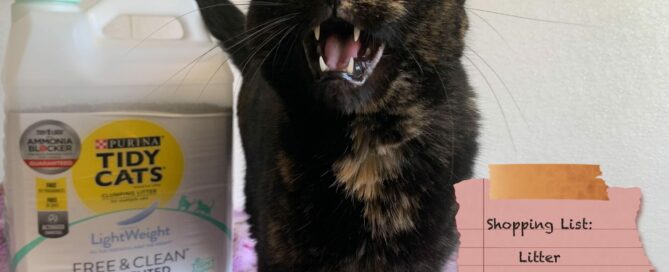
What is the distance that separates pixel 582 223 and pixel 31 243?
556mm

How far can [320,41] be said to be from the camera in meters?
0.56

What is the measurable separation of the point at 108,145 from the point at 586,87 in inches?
31.6

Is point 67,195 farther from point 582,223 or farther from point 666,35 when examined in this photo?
point 666,35

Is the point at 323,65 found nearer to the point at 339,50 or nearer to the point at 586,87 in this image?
the point at 339,50

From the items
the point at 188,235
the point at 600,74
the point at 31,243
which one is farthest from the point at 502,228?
the point at 600,74

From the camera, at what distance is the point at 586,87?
40.9 inches

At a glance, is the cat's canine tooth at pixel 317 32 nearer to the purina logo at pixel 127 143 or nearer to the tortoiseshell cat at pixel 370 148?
the tortoiseshell cat at pixel 370 148

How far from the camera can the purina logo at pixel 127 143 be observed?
0.64m

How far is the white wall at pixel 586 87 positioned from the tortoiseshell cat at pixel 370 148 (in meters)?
0.36

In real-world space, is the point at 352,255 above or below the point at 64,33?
below

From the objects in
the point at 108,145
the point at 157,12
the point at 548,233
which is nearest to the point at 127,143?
the point at 108,145

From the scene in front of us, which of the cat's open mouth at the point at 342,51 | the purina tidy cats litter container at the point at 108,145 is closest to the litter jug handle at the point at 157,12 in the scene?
the purina tidy cats litter container at the point at 108,145

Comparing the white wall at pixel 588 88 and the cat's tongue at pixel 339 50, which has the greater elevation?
the cat's tongue at pixel 339 50

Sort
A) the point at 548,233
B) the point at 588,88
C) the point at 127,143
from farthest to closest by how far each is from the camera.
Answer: the point at 588,88 → the point at 127,143 → the point at 548,233
